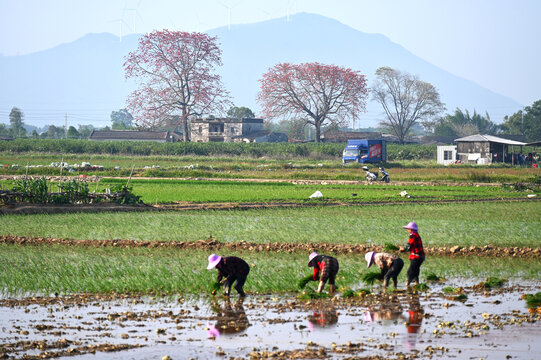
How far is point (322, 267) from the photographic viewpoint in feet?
46.4

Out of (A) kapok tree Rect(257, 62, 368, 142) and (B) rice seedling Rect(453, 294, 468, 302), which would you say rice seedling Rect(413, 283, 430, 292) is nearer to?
(B) rice seedling Rect(453, 294, 468, 302)

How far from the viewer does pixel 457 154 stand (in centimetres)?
8069

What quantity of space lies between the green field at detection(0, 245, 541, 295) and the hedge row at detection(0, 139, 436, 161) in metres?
68.2

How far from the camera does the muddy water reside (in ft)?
34.0

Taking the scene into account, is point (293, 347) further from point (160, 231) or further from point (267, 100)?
point (267, 100)

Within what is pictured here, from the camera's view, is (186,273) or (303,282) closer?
(303,282)

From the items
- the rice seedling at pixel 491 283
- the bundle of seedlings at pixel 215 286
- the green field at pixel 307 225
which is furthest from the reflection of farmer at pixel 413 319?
the green field at pixel 307 225

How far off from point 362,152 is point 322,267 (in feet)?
200

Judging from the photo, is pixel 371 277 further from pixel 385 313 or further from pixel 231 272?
pixel 231 272

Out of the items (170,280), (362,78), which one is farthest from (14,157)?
(170,280)

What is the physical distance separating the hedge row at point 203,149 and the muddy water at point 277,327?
242 ft

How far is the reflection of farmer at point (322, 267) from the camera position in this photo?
46.3 ft

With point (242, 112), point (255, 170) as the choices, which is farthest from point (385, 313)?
point (242, 112)

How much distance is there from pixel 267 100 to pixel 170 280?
96.3 meters
